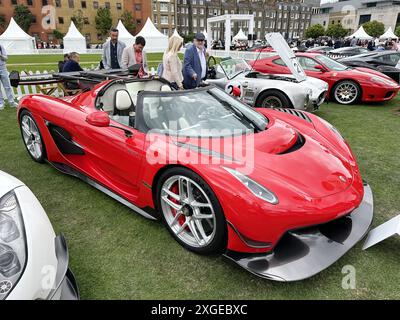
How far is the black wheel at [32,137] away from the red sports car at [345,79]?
6.10m

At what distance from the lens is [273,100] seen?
6.23 metres

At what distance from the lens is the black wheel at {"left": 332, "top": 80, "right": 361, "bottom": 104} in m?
7.40

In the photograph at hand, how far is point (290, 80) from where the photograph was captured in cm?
629

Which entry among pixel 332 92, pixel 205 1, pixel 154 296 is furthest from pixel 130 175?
pixel 205 1

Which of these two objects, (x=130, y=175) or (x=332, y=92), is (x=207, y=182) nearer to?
(x=130, y=175)

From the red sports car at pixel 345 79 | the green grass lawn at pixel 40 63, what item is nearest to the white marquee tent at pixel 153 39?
the green grass lawn at pixel 40 63

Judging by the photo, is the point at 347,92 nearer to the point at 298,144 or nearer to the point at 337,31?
the point at 298,144

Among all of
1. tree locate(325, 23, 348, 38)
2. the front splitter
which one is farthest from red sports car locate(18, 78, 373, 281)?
tree locate(325, 23, 348, 38)

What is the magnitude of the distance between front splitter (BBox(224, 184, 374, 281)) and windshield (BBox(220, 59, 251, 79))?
16.9 feet

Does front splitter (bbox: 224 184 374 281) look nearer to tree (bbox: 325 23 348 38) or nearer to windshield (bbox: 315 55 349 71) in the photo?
windshield (bbox: 315 55 349 71)

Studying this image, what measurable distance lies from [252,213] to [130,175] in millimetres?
1181

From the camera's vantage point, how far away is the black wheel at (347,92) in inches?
291

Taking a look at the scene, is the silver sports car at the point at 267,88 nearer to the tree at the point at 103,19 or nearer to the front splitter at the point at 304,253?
the front splitter at the point at 304,253

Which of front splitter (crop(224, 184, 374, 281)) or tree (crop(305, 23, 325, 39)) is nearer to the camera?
front splitter (crop(224, 184, 374, 281))
